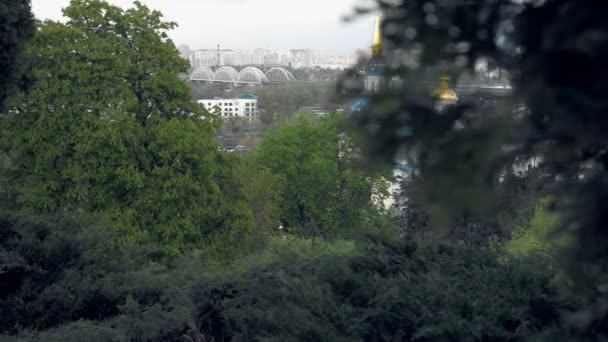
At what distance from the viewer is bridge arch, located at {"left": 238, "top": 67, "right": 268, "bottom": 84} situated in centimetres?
7400

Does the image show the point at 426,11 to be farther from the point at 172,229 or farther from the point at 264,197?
the point at 264,197

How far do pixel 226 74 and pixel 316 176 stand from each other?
52613mm

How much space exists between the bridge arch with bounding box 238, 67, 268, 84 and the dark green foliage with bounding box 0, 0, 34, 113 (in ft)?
199

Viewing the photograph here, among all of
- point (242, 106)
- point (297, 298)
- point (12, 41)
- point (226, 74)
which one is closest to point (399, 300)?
point (297, 298)

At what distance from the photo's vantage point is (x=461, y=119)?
2.31m

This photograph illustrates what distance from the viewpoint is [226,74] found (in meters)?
78.6

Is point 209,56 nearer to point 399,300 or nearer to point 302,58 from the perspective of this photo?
point 302,58

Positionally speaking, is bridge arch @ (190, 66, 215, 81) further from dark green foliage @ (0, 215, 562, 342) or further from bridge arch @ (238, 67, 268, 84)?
dark green foliage @ (0, 215, 562, 342)

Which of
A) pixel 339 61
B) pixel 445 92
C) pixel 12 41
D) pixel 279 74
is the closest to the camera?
pixel 445 92

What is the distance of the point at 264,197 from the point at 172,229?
7.42 metres

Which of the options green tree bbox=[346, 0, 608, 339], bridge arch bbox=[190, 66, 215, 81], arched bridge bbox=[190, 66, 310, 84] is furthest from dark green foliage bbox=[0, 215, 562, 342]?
bridge arch bbox=[190, 66, 215, 81]

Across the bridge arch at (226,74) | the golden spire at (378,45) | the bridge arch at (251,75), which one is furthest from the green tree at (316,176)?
the bridge arch at (226,74)

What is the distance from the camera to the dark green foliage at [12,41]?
1147 cm

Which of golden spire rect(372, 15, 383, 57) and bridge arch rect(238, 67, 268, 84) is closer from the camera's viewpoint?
golden spire rect(372, 15, 383, 57)
